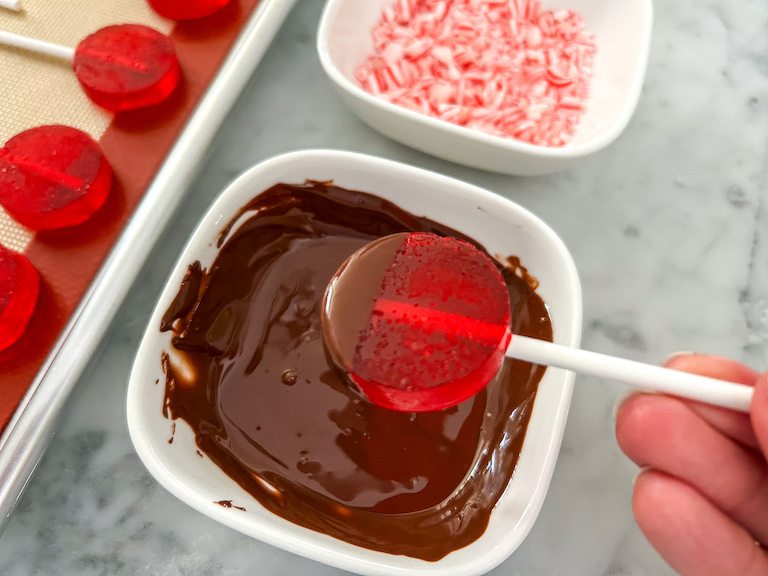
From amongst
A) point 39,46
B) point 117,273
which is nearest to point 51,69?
point 39,46

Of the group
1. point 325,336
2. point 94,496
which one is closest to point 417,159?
point 325,336

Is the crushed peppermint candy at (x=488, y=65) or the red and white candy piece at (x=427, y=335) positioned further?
the crushed peppermint candy at (x=488, y=65)

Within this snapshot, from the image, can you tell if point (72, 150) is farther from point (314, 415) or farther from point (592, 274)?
point (592, 274)

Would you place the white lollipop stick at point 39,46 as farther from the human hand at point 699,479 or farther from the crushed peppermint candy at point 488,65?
the human hand at point 699,479

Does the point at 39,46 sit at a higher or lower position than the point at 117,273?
higher

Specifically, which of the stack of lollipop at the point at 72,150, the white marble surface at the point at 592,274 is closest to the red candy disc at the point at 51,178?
the stack of lollipop at the point at 72,150

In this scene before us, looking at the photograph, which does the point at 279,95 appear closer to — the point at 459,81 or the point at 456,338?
the point at 459,81

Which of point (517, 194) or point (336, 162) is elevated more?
point (336, 162)
